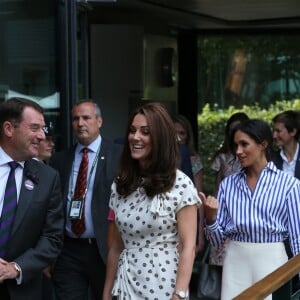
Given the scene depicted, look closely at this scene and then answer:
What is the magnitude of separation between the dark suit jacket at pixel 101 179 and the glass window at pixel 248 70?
26.1 ft

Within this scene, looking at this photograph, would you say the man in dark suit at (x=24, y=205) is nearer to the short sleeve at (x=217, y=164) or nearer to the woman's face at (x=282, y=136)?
the woman's face at (x=282, y=136)

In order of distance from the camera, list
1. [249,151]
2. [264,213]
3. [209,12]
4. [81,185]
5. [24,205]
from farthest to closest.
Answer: [209,12] → [81,185] → [249,151] → [264,213] → [24,205]

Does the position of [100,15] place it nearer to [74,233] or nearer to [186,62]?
[186,62]

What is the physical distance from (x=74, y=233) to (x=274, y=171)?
4.78 ft

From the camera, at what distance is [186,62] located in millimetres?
12617

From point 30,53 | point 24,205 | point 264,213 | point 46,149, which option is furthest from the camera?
point 30,53

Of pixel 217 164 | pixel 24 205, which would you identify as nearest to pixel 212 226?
pixel 24 205

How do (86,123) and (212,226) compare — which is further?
(86,123)

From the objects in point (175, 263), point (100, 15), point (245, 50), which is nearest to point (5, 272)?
point (175, 263)

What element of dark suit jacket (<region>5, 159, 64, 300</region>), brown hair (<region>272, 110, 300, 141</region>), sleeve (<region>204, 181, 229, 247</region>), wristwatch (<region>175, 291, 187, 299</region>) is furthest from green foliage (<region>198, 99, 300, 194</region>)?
wristwatch (<region>175, 291, 187, 299</region>)

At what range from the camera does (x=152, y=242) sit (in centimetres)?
365

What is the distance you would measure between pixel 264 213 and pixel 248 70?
9815 mm

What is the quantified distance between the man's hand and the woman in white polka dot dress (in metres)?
0.51

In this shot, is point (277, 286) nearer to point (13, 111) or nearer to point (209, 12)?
point (13, 111)
